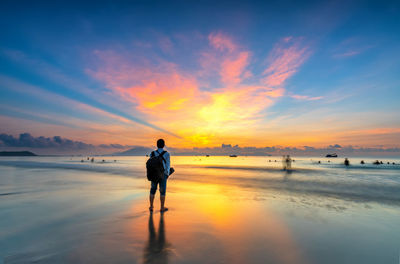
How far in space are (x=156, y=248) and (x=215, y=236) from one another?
1.78 meters

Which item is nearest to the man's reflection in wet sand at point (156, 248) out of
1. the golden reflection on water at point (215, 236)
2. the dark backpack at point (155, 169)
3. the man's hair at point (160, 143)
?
the golden reflection on water at point (215, 236)

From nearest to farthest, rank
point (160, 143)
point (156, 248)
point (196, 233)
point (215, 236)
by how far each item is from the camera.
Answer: point (156, 248) < point (215, 236) < point (196, 233) < point (160, 143)

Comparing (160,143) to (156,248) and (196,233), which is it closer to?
(196,233)

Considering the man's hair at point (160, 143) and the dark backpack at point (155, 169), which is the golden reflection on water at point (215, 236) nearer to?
the dark backpack at point (155, 169)

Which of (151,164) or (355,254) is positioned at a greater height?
(151,164)

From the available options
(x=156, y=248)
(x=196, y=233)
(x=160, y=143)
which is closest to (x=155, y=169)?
(x=160, y=143)

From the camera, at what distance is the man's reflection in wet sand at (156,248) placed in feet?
14.3

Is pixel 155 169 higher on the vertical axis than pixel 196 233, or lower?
higher

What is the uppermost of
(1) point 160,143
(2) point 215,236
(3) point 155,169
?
(1) point 160,143

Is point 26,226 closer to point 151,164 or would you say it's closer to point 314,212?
point 151,164

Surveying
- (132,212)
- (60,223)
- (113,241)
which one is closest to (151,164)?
(132,212)

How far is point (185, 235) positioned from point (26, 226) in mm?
5247

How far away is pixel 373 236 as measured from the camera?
19.8 ft

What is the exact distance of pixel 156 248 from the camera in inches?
193
